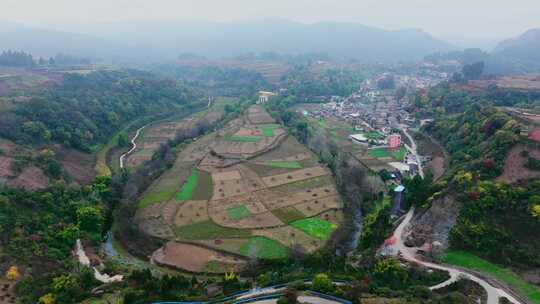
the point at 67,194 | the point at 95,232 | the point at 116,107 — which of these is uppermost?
the point at 116,107

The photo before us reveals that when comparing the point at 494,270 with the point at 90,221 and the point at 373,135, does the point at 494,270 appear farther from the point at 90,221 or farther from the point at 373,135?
the point at 373,135

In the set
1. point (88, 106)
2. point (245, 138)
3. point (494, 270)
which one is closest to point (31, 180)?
point (88, 106)

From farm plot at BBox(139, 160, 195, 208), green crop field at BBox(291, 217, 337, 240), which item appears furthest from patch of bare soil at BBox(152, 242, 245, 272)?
farm plot at BBox(139, 160, 195, 208)

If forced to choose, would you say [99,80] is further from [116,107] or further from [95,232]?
[95,232]

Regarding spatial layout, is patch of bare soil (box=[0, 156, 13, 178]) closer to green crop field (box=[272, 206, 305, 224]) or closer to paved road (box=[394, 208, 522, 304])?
green crop field (box=[272, 206, 305, 224])

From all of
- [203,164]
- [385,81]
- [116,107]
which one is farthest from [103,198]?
[385,81]

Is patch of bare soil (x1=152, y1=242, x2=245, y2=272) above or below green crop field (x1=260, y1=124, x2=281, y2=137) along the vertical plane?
below
